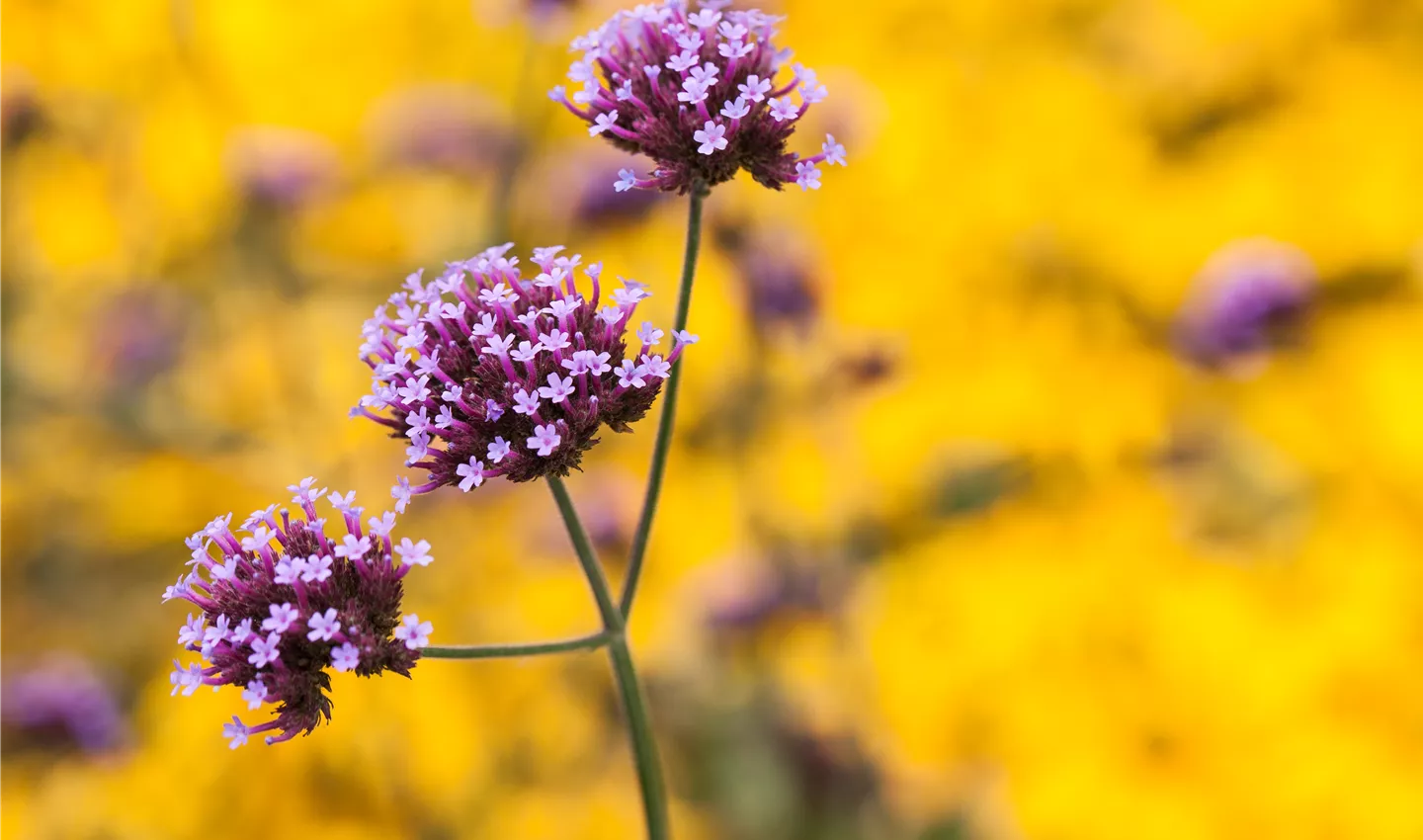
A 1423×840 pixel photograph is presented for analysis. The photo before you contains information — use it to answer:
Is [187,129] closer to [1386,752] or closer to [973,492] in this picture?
[973,492]

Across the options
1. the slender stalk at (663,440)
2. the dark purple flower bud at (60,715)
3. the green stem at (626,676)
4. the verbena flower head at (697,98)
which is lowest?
the green stem at (626,676)

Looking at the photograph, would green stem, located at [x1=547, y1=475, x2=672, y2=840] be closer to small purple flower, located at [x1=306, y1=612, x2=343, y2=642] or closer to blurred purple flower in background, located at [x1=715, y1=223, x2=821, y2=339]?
small purple flower, located at [x1=306, y1=612, x2=343, y2=642]

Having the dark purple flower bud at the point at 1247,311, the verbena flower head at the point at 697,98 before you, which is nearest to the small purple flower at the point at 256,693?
the verbena flower head at the point at 697,98

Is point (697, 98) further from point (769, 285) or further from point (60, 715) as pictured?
point (60, 715)

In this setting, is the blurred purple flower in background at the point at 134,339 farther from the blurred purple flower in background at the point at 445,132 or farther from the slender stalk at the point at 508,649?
the slender stalk at the point at 508,649

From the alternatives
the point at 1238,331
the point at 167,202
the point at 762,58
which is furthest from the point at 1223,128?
the point at 167,202

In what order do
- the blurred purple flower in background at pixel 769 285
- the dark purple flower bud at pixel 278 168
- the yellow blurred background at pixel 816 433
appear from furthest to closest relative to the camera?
the dark purple flower bud at pixel 278 168
the yellow blurred background at pixel 816 433
the blurred purple flower in background at pixel 769 285

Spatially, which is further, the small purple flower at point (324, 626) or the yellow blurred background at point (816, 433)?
the yellow blurred background at point (816, 433)
